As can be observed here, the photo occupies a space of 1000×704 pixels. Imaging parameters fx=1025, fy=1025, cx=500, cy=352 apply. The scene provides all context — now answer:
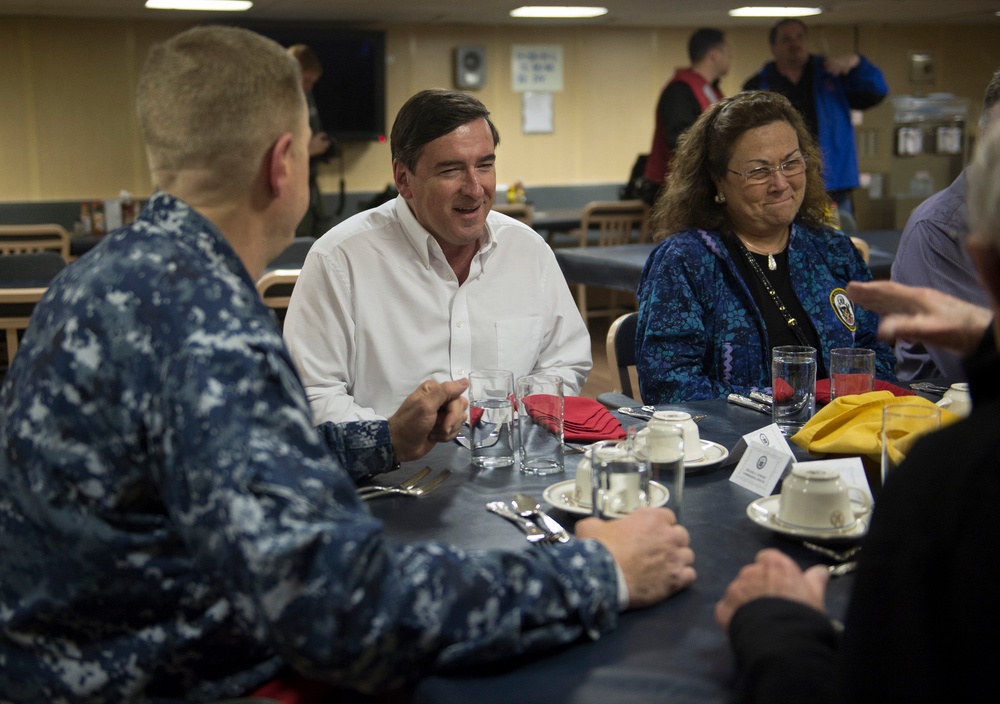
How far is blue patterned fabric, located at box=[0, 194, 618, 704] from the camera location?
972 millimetres

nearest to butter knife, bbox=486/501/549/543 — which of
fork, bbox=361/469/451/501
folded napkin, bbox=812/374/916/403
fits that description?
fork, bbox=361/469/451/501

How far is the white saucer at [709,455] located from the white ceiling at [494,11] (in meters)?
6.05

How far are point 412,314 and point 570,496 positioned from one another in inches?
39.9

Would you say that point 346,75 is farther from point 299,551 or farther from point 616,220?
point 299,551

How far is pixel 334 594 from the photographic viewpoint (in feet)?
3.18

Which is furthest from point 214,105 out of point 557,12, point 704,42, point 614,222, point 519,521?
point 557,12

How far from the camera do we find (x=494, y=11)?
7.87m

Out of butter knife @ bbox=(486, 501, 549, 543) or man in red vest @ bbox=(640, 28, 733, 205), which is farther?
man in red vest @ bbox=(640, 28, 733, 205)

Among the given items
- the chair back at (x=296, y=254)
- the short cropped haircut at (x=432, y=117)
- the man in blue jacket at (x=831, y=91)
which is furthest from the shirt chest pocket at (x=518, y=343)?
the man in blue jacket at (x=831, y=91)

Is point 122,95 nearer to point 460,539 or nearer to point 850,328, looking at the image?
point 850,328

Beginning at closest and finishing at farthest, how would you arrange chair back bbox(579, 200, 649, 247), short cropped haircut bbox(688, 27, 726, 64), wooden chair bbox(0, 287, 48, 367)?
wooden chair bbox(0, 287, 48, 367)
short cropped haircut bbox(688, 27, 726, 64)
chair back bbox(579, 200, 649, 247)

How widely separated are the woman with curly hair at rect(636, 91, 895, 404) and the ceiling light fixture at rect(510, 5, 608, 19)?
5377 mm

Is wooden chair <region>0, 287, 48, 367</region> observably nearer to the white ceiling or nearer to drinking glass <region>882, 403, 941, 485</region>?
drinking glass <region>882, 403, 941, 485</region>

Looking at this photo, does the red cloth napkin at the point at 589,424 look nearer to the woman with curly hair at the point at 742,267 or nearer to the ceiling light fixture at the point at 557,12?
the woman with curly hair at the point at 742,267
